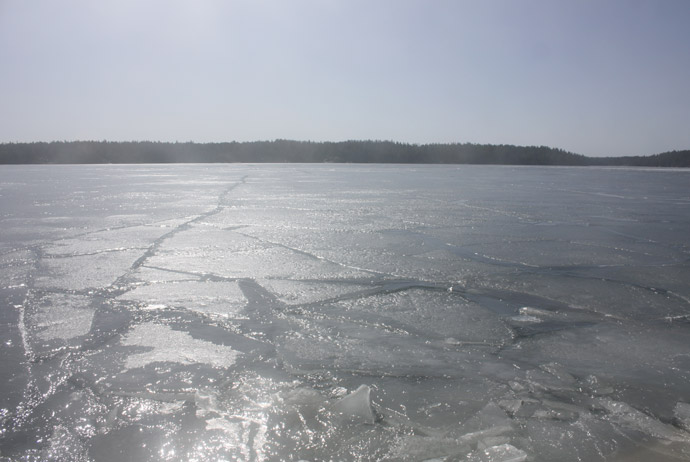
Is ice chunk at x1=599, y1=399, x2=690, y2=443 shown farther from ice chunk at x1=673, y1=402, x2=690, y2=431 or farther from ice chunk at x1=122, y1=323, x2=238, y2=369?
ice chunk at x1=122, y1=323, x2=238, y2=369

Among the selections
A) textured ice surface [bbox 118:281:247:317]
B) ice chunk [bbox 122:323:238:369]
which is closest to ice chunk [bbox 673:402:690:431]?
ice chunk [bbox 122:323:238:369]

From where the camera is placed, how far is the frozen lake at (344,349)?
1704mm

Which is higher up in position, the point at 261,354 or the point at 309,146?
the point at 309,146

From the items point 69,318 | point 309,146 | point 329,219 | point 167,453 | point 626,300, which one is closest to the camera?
point 167,453

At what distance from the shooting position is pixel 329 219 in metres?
7.41

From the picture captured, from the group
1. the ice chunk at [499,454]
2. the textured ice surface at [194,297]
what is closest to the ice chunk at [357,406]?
the ice chunk at [499,454]

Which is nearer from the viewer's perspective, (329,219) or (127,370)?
(127,370)

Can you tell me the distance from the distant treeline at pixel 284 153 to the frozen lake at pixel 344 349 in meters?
54.0

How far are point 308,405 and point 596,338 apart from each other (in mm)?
1774

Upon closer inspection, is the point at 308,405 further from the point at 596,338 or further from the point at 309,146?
the point at 309,146

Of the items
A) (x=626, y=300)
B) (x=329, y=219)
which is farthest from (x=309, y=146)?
(x=626, y=300)

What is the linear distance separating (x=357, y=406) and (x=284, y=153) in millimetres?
61951

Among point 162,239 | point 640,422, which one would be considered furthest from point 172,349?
point 162,239

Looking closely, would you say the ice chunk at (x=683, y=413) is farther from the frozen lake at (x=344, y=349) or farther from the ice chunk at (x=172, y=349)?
the ice chunk at (x=172, y=349)
